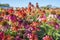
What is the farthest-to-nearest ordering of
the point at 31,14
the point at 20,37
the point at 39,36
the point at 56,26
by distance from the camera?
the point at 31,14 < the point at 56,26 < the point at 39,36 < the point at 20,37

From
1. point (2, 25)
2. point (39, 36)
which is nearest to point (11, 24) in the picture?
point (2, 25)

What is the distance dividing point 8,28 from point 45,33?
70 cm

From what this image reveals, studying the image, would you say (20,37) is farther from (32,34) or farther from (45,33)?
(45,33)

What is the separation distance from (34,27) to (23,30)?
12.3 inches

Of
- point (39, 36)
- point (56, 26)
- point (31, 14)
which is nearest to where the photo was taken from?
point (39, 36)

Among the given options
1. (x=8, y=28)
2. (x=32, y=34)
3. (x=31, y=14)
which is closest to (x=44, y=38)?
(x=32, y=34)

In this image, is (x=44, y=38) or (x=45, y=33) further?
(x=45, y=33)

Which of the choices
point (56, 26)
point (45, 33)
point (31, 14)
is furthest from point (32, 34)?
point (31, 14)

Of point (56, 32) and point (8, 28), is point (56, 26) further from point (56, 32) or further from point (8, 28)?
point (8, 28)

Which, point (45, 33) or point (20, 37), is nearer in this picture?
point (20, 37)

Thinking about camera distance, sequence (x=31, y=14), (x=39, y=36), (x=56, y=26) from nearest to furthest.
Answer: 1. (x=39, y=36)
2. (x=56, y=26)
3. (x=31, y=14)

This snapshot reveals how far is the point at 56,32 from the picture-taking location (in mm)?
4668

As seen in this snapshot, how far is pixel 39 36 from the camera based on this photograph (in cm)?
452

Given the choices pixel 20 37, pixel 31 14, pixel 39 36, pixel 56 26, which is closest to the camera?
pixel 20 37
